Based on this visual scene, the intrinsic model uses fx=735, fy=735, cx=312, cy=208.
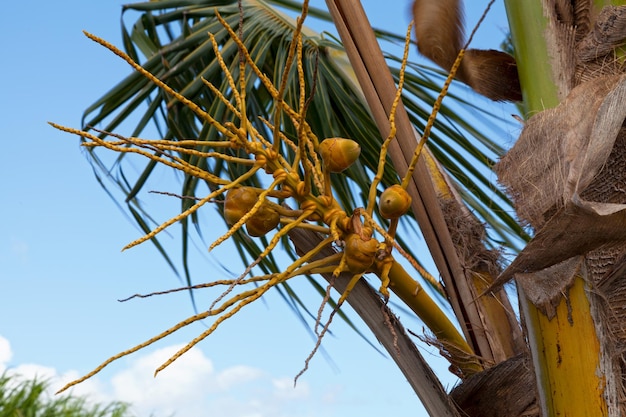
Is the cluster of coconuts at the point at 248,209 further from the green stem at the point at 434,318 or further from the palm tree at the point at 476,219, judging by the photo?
the green stem at the point at 434,318

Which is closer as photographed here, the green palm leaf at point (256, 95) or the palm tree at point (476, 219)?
the palm tree at point (476, 219)

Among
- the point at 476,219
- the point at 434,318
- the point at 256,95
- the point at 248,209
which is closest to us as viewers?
the point at 248,209

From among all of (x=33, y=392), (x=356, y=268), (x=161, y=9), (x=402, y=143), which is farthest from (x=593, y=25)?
(x=33, y=392)

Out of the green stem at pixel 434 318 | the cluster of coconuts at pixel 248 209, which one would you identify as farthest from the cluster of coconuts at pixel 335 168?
the green stem at pixel 434 318

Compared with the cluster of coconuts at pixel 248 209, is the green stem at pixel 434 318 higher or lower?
lower

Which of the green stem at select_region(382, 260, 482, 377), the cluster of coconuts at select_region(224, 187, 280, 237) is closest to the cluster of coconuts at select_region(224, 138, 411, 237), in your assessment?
the cluster of coconuts at select_region(224, 187, 280, 237)

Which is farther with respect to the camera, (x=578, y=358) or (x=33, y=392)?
(x=33, y=392)

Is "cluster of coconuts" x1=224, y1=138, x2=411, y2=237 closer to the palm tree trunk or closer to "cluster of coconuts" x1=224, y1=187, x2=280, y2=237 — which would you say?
"cluster of coconuts" x1=224, y1=187, x2=280, y2=237

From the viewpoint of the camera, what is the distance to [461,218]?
1402 mm

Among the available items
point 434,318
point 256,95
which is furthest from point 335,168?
point 256,95

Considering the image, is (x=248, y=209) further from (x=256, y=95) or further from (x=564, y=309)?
(x=256, y=95)

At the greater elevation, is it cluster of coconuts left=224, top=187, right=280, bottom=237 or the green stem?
cluster of coconuts left=224, top=187, right=280, bottom=237

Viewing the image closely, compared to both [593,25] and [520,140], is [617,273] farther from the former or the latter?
[593,25]

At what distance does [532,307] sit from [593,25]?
0.54m
